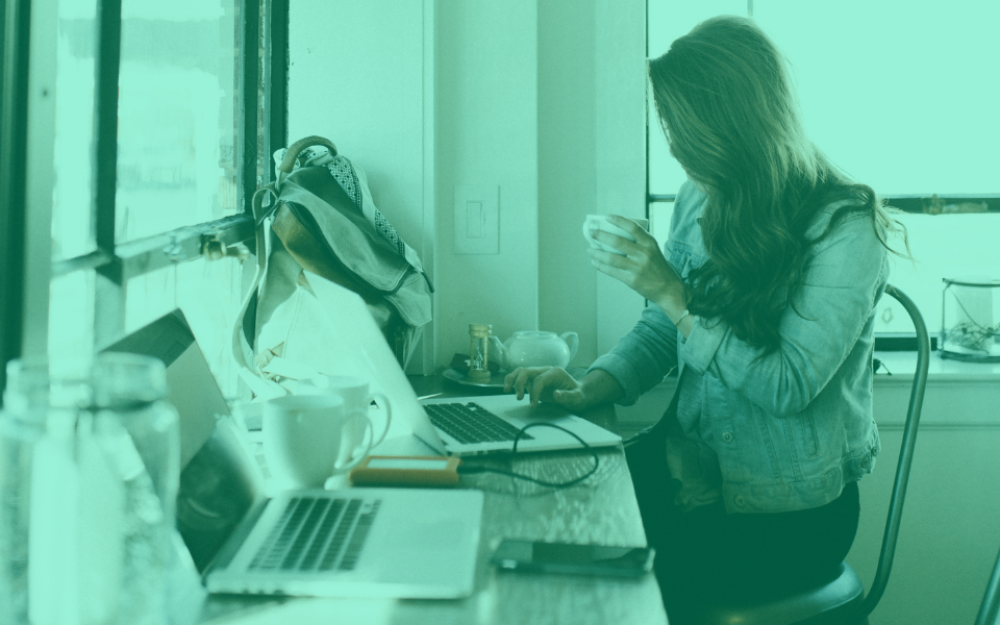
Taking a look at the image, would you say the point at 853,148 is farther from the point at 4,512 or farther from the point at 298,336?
the point at 4,512

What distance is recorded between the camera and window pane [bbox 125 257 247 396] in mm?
1263

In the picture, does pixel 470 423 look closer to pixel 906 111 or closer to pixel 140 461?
pixel 140 461

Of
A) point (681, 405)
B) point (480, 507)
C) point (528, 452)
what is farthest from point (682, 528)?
point (480, 507)

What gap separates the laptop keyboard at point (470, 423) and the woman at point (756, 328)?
0.38ft

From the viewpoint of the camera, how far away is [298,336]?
159cm

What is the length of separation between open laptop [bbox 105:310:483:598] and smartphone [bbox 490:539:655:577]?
3cm

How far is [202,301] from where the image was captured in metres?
1.54

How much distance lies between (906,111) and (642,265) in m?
1.15

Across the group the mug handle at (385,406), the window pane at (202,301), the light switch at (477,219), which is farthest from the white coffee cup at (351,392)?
the light switch at (477,219)

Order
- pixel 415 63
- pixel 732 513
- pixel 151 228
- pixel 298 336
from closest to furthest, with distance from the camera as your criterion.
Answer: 1. pixel 151 228
2. pixel 732 513
3. pixel 298 336
4. pixel 415 63

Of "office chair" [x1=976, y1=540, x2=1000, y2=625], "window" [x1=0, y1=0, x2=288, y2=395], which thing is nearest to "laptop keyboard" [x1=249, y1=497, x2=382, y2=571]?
"window" [x1=0, y1=0, x2=288, y2=395]

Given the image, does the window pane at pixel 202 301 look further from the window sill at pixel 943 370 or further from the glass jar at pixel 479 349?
the window sill at pixel 943 370

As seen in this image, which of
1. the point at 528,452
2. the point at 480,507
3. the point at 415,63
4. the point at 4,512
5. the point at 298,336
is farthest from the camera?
the point at 415,63

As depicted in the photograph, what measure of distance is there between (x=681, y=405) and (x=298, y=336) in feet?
2.29
